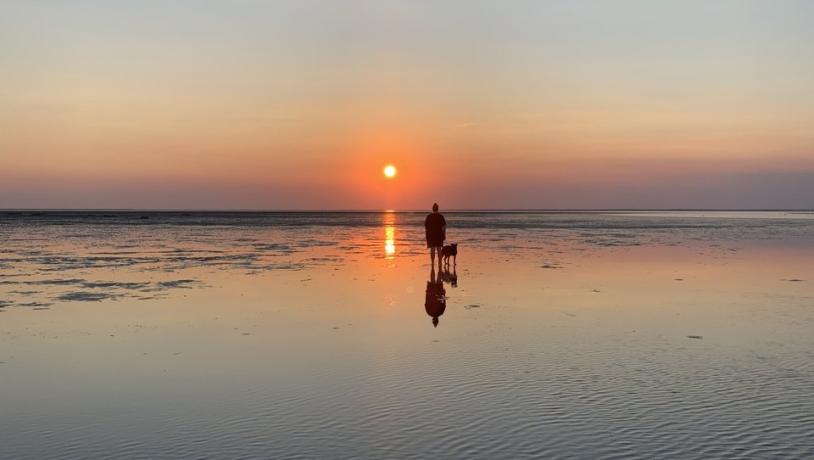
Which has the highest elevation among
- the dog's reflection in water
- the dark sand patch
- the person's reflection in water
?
the dark sand patch

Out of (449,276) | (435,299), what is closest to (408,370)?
(435,299)

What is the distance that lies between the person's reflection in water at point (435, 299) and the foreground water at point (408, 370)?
0.40 feet

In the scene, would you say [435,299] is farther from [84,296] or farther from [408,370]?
[84,296]

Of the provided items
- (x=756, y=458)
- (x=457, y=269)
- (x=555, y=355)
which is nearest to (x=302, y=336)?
A: (x=555, y=355)

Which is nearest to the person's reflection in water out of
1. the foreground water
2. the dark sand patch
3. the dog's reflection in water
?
A: the foreground water

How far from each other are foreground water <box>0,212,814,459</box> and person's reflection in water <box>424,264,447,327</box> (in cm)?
12

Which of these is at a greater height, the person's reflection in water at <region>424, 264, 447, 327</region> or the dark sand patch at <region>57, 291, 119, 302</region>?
the dark sand patch at <region>57, 291, 119, 302</region>

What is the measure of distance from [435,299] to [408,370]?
8.01 metres

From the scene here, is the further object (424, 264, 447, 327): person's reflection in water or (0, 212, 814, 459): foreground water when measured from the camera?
(424, 264, 447, 327): person's reflection in water

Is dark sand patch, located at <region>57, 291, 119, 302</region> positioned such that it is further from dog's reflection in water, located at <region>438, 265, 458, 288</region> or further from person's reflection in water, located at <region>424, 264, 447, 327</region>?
dog's reflection in water, located at <region>438, 265, 458, 288</region>

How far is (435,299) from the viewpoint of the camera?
58.9 ft

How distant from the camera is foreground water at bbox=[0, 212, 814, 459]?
23.1 ft

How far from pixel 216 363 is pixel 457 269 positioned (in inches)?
678

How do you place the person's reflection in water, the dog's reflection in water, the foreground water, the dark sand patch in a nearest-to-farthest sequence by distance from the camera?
the foreground water
the person's reflection in water
the dark sand patch
the dog's reflection in water
